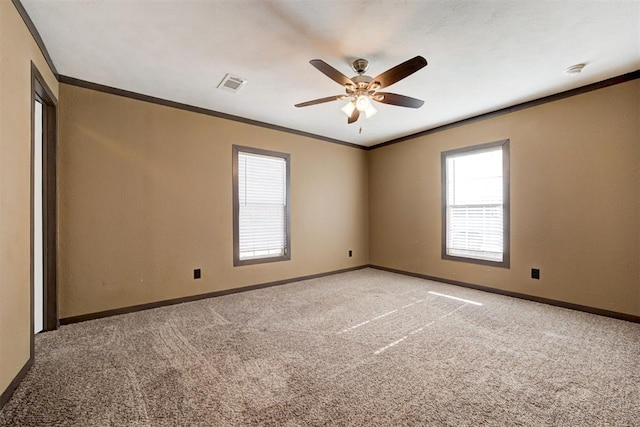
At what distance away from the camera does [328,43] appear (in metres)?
2.40

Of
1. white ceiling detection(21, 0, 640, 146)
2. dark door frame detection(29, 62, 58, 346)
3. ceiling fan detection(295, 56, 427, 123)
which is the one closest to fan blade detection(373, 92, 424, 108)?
ceiling fan detection(295, 56, 427, 123)

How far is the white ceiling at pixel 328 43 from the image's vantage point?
201 cm

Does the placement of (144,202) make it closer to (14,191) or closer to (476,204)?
(14,191)

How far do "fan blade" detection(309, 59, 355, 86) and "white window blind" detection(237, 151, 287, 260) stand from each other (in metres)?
2.28

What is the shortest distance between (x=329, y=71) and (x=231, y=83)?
138 centimetres

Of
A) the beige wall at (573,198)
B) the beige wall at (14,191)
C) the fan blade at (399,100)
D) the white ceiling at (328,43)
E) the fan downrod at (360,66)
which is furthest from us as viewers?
A: the beige wall at (573,198)

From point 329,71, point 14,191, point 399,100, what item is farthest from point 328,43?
point 14,191

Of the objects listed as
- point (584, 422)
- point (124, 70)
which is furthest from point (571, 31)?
point (124, 70)

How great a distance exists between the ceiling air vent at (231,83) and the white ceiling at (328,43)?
8 centimetres

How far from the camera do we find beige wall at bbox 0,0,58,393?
1.72 metres

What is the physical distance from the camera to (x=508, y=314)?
126 inches

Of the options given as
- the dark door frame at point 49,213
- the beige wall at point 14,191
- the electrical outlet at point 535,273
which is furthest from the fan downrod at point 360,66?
the electrical outlet at point 535,273

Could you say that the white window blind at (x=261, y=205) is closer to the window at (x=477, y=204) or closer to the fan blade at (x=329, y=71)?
the fan blade at (x=329, y=71)

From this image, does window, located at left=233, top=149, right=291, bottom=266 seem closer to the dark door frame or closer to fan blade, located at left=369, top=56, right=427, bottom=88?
the dark door frame
